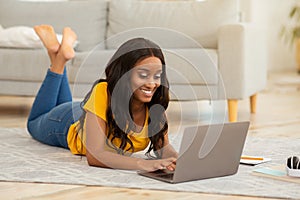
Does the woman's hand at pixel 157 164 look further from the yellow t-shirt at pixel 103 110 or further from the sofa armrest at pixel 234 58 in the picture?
the sofa armrest at pixel 234 58

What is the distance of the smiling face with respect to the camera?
212cm

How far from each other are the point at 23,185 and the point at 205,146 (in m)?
0.59

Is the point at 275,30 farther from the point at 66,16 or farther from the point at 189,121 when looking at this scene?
the point at 189,121

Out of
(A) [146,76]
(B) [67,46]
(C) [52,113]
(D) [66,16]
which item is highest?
(A) [146,76]

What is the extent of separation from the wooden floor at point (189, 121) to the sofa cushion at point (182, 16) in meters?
0.59

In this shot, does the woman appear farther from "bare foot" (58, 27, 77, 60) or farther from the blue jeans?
"bare foot" (58, 27, 77, 60)

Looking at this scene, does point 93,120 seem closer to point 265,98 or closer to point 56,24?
point 56,24

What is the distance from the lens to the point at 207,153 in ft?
6.73

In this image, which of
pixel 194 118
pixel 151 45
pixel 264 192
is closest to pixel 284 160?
pixel 194 118

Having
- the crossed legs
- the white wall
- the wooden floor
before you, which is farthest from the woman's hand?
the white wall

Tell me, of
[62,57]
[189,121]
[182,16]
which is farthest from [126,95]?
[182,16]

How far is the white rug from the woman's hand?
39 millimetres

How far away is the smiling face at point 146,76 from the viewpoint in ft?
6.97

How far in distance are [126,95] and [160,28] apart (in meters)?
1.19
